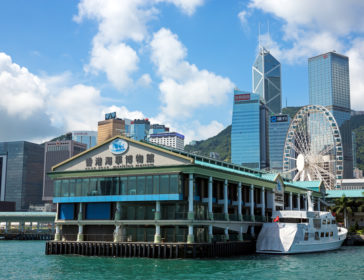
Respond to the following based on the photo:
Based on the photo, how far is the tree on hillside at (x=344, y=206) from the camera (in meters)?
129

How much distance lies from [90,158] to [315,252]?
42.6 metres

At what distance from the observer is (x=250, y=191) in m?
91.6

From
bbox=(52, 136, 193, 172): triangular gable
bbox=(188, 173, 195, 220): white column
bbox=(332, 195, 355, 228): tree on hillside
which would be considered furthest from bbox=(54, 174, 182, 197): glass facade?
bbox=(332, 195, 355, 228): tree on hillside

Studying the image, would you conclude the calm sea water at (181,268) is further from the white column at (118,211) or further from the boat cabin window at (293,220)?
the boat cabin window at (293,220)

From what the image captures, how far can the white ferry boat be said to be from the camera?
3209 inches

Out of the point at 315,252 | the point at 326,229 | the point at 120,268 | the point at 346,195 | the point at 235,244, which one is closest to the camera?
the point at 120,268

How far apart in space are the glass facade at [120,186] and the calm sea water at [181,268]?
10.5m

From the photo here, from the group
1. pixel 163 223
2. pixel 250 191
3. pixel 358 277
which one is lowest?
pixel 358 277

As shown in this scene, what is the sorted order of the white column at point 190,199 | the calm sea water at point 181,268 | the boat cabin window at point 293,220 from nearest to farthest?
the calm sea water at point 181,268, the white column at point 190,199, the boat cabin window at point 293,220

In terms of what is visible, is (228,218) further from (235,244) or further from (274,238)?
(274,238)

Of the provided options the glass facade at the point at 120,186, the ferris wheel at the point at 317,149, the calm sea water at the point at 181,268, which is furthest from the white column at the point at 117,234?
the ferris wheel at the point at 317,149

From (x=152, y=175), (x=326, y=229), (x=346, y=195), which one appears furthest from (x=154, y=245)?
(x=346, y=195)

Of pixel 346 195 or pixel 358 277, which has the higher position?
pixel 346 195

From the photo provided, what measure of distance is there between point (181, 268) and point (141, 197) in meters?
17.6
